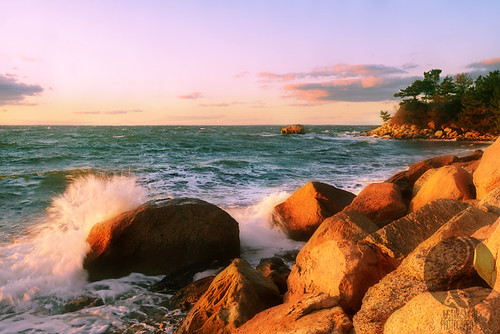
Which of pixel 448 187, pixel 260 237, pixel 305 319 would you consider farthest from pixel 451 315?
pixel 260 237

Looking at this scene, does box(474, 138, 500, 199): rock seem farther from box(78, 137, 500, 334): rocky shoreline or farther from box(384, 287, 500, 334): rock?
box(384, 287, 500, 334): rock

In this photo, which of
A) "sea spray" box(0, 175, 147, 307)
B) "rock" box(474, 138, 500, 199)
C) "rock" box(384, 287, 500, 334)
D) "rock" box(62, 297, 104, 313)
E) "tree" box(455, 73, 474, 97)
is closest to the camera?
"rock" box(384, 287, 500, 334)

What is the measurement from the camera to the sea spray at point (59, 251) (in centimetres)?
500

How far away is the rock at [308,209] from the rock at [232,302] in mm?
2789

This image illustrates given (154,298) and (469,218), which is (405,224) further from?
(154,298)

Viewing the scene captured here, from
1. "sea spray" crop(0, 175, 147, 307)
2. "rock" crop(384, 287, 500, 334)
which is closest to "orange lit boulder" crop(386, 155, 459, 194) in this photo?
"rock" crop(384, 287, 500, 334)

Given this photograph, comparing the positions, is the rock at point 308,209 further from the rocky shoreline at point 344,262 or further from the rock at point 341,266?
the rock at point 341,266

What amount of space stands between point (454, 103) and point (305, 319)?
186ft

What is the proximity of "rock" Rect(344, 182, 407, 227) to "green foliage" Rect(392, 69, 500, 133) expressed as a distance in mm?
41417

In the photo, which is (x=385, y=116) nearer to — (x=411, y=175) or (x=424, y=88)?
(x=424, y=88)

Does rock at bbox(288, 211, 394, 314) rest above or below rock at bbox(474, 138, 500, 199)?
below

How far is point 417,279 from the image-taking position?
8.57 ft

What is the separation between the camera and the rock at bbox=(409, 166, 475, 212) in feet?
16.7

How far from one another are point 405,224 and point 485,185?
6.89 feet
